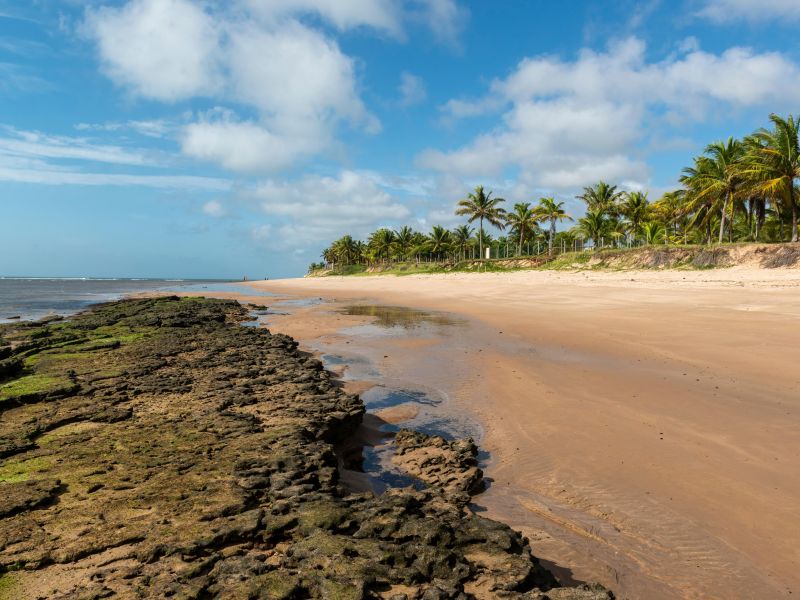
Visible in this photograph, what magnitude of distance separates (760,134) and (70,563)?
46.4 m

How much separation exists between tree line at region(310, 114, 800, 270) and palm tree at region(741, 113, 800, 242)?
2.2 inches

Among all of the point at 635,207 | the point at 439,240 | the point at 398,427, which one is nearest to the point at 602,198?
the point at 635,207

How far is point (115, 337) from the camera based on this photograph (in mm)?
13977

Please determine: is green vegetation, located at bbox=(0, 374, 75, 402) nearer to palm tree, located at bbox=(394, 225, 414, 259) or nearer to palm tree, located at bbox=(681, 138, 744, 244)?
palm tree, located at bbox=(681, 138, 744, 244)

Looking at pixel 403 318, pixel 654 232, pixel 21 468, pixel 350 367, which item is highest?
pixel 654 232

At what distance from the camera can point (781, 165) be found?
3200 centimetres

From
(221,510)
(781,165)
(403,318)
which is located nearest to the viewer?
(221,510)

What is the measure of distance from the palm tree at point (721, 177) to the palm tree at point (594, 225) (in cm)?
1151

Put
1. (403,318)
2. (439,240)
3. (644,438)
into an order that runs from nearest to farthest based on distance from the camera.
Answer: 1. (644,438)
2. (403,318)
3. (439,240)

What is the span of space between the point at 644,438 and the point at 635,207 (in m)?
57.3

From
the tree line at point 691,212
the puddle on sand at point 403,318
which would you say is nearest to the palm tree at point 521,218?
the tree line at point 691,212

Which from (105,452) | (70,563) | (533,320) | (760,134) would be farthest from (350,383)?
(760,134)

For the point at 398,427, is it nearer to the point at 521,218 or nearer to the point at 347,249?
the point at 521,218

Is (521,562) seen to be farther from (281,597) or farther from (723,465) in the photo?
(723,465)
